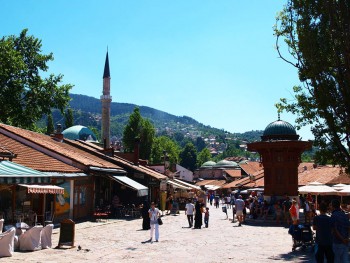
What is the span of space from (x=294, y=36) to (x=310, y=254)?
28.6 feet

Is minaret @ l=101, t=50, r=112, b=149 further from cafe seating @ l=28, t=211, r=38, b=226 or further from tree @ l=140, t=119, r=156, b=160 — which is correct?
cafe seating @ l=28, t=211, r=38, b=226

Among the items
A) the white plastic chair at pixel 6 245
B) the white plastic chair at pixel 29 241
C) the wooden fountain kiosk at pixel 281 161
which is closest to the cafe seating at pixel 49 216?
the white plastic chair at pixel 29 241

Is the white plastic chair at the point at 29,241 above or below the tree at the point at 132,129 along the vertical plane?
below

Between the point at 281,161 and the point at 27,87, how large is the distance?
21709mm

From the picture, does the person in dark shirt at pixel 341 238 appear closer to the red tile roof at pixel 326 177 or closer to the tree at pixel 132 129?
the red tile roof at pixel 326 177

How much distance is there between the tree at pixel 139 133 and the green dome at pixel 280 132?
4199 centimetres

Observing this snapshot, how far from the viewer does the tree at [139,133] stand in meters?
70.2

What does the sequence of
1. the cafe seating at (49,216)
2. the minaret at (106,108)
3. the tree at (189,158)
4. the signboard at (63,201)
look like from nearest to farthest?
the cafe seating at (49,216) < the signboard at (63,201) < the minaret at (106,108) < the tree at (189,158)

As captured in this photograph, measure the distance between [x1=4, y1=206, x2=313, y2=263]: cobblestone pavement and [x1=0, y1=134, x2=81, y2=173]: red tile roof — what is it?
3.07m

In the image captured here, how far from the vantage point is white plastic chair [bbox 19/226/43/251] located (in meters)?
13.0

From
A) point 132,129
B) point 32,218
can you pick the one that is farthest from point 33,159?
point 132,129

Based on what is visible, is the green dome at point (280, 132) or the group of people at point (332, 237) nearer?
the group of people at point (332, 237)

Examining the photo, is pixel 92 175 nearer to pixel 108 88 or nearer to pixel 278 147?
pixel 278 147

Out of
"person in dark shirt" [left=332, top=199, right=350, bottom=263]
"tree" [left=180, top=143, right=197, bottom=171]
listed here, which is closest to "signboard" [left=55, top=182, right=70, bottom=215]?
"person in dark shirt" [left=332, top=199, right=350, bottom=263]
